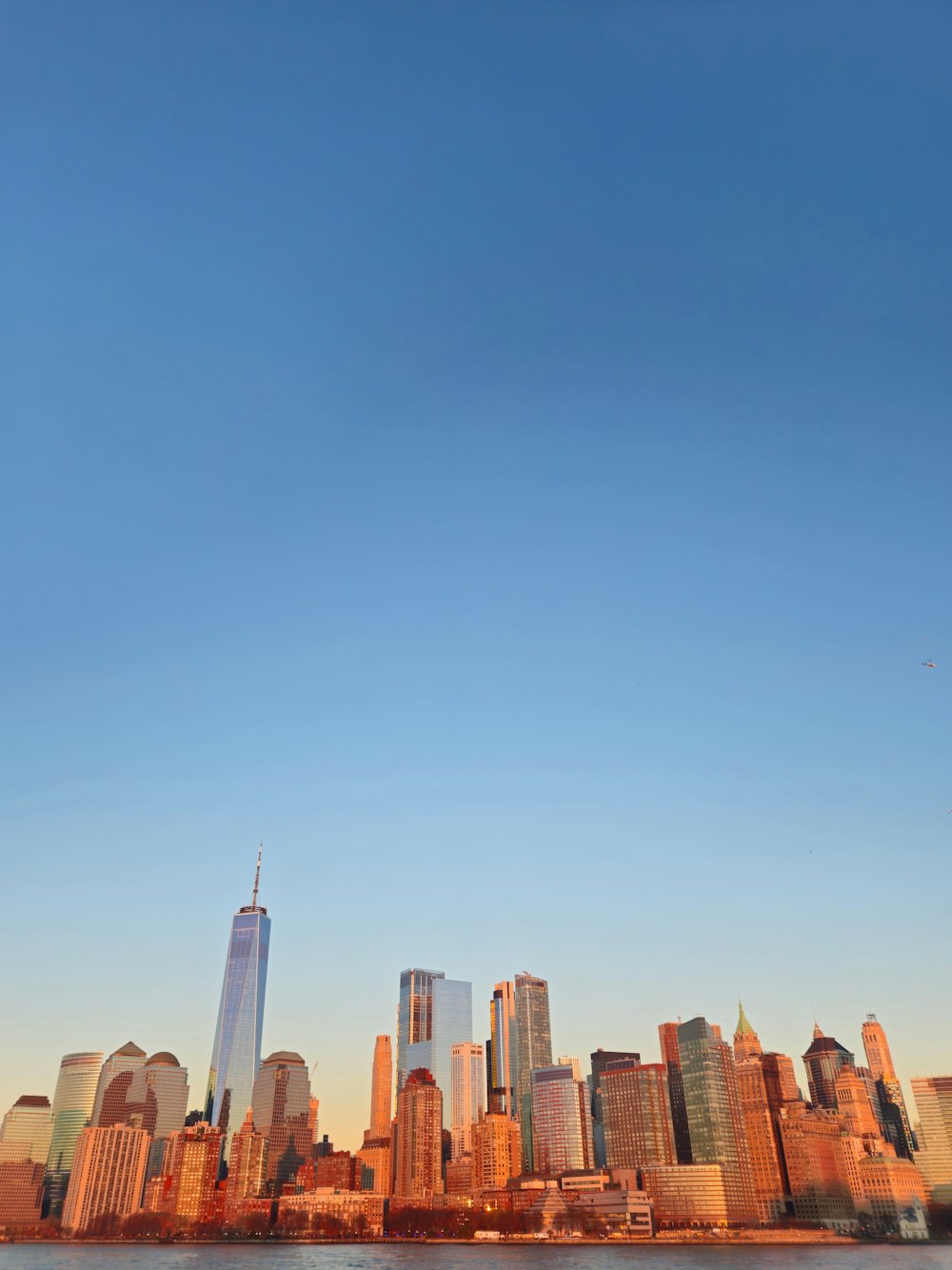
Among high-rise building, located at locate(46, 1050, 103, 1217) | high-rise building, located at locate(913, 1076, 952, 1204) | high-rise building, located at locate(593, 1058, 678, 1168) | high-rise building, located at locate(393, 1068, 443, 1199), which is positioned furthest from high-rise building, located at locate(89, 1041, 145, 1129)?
high-rise building, located at locate(913, 1076, 952, 1204)

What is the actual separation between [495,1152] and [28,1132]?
7914 cm

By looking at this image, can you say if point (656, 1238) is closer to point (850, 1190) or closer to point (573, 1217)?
point (573, 1217)

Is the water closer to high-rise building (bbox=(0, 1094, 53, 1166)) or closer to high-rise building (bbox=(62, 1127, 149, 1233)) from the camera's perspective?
high-rise building (bbox=(62, 1127, 149, 1233))

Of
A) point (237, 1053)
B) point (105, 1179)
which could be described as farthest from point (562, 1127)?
point (237, 1053)

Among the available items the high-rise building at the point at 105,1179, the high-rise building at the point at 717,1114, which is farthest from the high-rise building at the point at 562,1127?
the high-rise building at the point at 105,1179

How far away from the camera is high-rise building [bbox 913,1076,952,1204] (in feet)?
388

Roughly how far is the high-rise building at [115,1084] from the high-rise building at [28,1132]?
25.7 feet

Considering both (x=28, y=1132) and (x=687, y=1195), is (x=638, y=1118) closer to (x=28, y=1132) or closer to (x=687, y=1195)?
(x=687, y=1195)

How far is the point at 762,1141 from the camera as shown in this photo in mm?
120125

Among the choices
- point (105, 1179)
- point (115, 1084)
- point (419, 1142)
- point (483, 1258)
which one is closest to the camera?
point (483, 1258)

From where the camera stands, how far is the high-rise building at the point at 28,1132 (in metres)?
156

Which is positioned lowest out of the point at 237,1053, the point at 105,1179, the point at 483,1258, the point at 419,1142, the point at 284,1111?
the point at 483,1258

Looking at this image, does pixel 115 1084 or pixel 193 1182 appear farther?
pixel 115 1084

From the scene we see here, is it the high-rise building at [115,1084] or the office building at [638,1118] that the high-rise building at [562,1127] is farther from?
the high-rise building at [115,1084]
